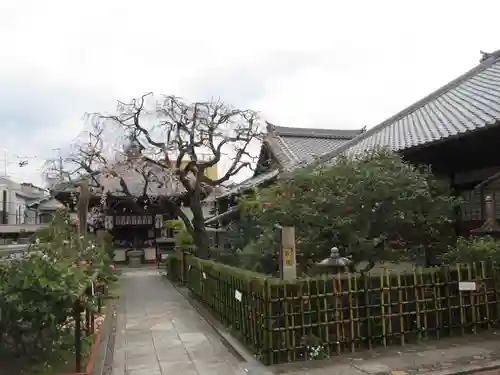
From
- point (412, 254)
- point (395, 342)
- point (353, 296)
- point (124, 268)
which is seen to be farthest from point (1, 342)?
point (124, 268)

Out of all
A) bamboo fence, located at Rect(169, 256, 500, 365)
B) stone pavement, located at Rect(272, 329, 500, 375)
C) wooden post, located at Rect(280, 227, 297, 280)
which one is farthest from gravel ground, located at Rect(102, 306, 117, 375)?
wooden post, located at Rect(280, 227, 297, 280)

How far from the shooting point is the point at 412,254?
11500 millimetres

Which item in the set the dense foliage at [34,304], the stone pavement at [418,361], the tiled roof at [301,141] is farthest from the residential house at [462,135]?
the dense foliage at [34,304]

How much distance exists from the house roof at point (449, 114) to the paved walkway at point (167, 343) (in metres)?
6.43

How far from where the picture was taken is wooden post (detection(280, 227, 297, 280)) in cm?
828

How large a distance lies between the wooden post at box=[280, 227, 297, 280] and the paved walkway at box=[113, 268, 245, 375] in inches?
69.6

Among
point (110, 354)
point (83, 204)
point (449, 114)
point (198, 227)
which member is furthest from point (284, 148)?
point (110, 354)

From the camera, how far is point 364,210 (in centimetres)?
940

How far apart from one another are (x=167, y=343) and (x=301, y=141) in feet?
59.5

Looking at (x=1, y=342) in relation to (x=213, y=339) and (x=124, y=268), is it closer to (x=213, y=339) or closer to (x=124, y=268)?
(x=213, y=339)

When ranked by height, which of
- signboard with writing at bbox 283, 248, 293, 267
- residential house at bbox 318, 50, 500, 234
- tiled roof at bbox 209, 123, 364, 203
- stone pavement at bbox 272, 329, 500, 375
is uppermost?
tiled roof at bbox 209, 123, 364, 203

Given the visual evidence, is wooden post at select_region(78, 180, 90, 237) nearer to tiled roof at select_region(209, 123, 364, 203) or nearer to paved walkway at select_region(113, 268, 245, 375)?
paved walkway at select_region(113, 268, 245, 375)

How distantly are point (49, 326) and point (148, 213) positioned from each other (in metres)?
28.7

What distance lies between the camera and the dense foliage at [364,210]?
365 inches
